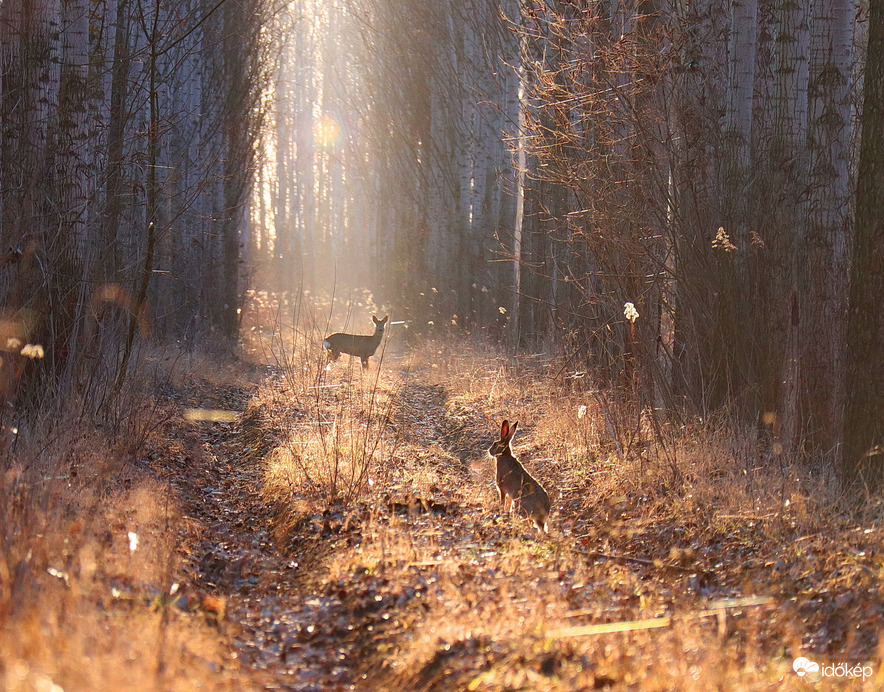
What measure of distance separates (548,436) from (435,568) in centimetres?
436

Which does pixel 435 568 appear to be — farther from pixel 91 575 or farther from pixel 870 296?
pixel 870 296

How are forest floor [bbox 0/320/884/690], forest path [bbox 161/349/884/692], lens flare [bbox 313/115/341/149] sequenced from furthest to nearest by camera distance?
lens flare [bbox 313/115/341/149]
forest path [bbox 161/349/884/692]
forest floor [bbox 0/320/884/690]

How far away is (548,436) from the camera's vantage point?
9.70m

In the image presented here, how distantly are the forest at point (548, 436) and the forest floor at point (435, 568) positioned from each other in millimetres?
24

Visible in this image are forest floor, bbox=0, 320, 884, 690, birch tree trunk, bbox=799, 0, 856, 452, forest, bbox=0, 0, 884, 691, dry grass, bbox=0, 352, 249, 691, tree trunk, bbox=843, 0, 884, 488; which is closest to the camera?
dry grass, bbox=0, 352, 249, 691

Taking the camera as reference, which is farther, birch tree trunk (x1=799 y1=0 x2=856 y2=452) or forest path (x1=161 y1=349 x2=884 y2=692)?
birch tree trunk (x1=799 y1=0 x2=856 y2=452)

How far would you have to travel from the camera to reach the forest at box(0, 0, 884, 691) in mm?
4227

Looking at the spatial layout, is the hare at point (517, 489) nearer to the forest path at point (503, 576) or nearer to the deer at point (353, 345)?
the forest path at point (503, 576)

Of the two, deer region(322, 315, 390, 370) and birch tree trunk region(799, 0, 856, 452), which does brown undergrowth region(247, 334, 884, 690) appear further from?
deer region(322, 315, 390, 370)

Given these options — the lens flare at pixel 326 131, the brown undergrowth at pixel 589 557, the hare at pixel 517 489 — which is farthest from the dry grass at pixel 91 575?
the lens flare at pixel 326 131

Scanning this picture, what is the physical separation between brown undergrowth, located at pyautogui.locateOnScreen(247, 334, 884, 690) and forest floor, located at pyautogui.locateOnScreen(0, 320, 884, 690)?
0.7 inches

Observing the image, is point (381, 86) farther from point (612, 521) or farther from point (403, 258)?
point (612, 521)

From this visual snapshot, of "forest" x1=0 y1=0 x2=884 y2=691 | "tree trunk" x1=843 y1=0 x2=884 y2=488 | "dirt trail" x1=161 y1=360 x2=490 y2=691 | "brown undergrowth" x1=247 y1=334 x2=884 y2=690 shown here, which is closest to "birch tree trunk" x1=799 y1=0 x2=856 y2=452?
"forest" x1=0 y1=0 x2=884 y2=691

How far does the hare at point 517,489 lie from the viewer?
6.56 m
